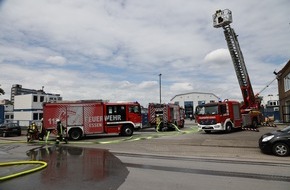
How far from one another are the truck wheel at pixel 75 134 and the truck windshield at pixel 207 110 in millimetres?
8843

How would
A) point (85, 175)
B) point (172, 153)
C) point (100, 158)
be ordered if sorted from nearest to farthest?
point (85, 175) → point (100, 158) → point (172, 153)

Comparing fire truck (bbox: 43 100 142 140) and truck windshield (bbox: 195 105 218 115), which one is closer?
fire truck (bbox: 43 100 142 140)

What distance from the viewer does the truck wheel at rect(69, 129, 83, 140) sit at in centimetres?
1942

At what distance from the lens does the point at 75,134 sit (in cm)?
1953

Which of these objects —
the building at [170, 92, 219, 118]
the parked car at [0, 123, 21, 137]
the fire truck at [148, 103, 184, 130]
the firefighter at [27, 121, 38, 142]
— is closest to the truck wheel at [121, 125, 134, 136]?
the firefighter at [27, 121, 38, 142]

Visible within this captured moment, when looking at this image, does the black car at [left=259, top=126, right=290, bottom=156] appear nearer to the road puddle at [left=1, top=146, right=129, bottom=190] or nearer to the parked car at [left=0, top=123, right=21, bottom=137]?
the road puddle at [left=1, top=146, right=129, bottom=190]

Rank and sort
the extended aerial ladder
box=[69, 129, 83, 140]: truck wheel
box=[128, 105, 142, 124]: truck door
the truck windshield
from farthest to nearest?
the extended aerial ladder, box=[128, 105, 142, 124]: truck door, the truck windshield, box=[69, 129, 83, 140]: truck wheel

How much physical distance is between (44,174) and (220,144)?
9.75m

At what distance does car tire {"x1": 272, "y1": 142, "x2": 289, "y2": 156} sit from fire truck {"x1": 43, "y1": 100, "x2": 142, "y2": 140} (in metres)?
11.6

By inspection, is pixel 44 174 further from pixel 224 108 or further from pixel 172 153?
pixel 224 108

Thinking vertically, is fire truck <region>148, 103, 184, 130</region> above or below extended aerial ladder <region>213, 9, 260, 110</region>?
below

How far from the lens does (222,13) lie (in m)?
22.8

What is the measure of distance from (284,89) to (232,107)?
17566 mm

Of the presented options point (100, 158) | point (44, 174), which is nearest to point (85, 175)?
point (44, 174)
